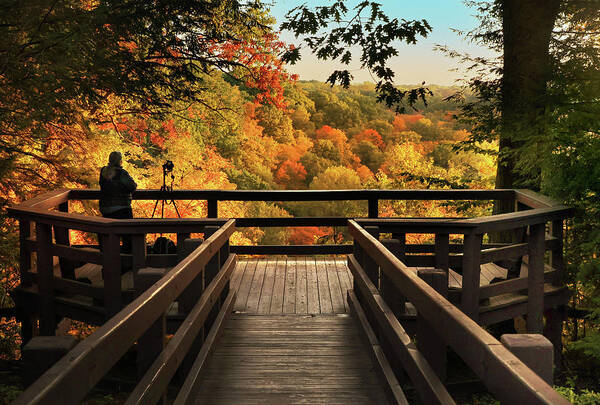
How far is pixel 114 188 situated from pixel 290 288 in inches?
98.3

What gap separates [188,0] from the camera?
8953 millimetres

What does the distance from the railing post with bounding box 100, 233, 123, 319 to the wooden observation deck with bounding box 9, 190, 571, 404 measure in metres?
0.01

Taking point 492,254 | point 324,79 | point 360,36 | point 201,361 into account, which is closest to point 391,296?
point 201,361

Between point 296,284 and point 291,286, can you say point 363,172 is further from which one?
point 291,286

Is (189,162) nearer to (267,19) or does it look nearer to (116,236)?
(267,19)

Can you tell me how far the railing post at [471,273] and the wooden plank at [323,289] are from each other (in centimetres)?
159

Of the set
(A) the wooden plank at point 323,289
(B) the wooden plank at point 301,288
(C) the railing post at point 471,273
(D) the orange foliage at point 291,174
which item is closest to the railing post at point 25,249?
(B) the wooden plank at point 301,288

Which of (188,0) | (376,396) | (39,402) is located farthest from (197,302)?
(188,0)

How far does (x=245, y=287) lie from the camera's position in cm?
713

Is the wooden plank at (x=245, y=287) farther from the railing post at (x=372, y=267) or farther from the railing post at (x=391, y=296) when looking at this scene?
the railing post at (x=391, y=296)

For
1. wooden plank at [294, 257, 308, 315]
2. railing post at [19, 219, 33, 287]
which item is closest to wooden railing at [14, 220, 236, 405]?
wooden plank at [294, 257, 308, 315]

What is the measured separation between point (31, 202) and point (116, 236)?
1.90 meters

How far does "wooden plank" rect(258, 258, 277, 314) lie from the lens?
6.25 meters

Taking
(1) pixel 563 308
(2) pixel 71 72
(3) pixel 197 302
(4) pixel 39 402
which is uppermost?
(2) pixel 71 72
